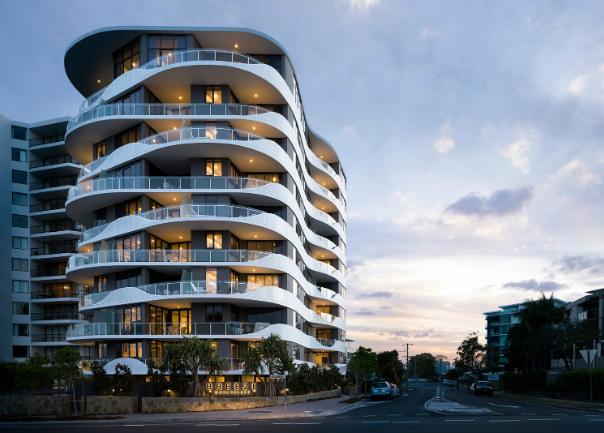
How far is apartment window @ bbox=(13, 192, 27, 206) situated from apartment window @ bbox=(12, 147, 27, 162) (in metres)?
4.86

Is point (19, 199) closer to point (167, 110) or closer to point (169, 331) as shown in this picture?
point (167, 110)

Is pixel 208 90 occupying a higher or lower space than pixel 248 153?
higher

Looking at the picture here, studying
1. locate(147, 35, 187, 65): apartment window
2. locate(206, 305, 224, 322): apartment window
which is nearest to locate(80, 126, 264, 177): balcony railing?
locate(147, 35, 187, 65): apartment window

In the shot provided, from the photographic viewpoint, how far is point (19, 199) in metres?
89.4

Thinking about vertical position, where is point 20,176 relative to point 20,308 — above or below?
above

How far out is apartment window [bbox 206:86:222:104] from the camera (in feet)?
171

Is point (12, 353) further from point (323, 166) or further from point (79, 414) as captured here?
point (79, 414)

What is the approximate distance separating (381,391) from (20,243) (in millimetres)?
58503

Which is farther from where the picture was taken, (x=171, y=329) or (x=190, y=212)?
(x=190, y=212)

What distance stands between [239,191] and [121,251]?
10.2 m

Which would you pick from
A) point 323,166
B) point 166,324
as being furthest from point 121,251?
point 323,166

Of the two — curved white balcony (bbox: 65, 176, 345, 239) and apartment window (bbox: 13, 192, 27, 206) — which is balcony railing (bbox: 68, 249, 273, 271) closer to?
curved white balcony (bbox: 65, 176, 345, 239)

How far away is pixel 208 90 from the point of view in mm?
52188

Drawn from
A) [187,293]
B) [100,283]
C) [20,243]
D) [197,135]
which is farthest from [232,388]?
[20,243]
